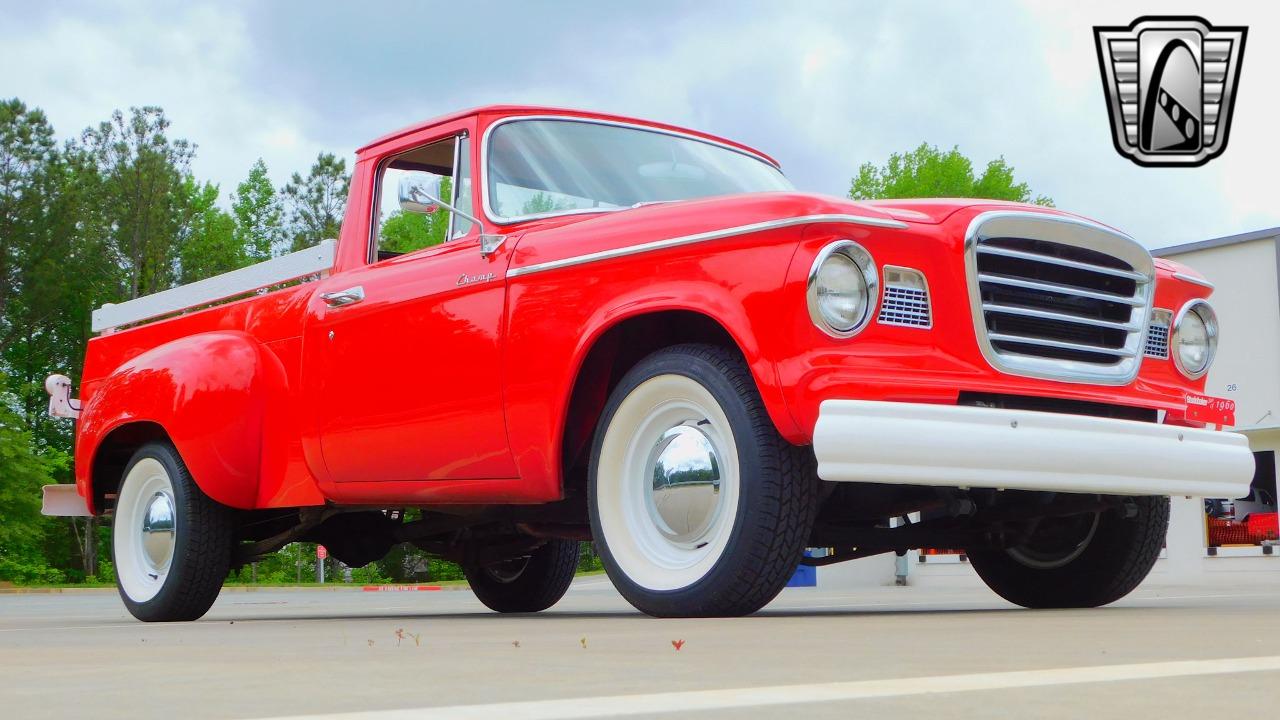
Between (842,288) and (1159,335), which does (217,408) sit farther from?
(1159,335)

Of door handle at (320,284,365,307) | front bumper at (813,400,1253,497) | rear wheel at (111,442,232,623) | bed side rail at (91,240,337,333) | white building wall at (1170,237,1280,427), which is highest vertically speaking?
white building wall at (1170,237,1280,427)

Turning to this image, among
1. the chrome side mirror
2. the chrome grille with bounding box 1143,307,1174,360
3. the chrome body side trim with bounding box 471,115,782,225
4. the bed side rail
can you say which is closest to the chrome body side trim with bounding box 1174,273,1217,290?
the chrome grille with bounding box 1143,307,1174,360

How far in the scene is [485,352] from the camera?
19.4ft

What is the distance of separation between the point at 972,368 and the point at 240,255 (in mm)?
53562

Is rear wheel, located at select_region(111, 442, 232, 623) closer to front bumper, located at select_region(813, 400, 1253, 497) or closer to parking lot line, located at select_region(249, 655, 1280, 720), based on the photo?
front bumper, located at select_region(813, 400, 1253, 497)

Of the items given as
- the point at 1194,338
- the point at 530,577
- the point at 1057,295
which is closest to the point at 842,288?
the point at 1057,295

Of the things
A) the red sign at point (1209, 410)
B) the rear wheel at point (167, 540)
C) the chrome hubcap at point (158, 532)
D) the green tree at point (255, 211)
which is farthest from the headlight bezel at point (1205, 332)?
the green tree at point (255, 211)

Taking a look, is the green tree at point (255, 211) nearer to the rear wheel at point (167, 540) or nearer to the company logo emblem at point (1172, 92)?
the company logo emblem at point (1172, 92)

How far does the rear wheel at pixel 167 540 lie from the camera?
7383 millimetres

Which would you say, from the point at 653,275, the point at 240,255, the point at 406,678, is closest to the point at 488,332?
the point at 653,275

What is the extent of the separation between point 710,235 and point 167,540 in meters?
3.87

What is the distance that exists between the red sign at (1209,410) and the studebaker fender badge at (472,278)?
2.75 metres

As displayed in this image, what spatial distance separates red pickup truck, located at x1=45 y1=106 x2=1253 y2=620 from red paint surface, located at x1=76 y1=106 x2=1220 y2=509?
0.01 meters

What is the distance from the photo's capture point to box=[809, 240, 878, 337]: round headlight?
479 centimetres
